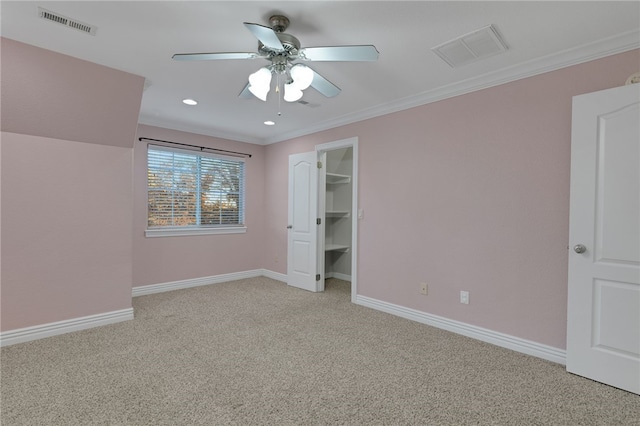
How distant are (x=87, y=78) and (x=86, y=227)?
1403 mm

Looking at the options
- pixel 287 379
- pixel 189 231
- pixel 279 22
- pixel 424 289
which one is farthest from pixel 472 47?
pixel 189 231

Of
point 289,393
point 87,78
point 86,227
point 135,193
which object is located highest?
point 87,78

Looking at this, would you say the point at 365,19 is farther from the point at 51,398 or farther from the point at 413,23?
the point at 51,398

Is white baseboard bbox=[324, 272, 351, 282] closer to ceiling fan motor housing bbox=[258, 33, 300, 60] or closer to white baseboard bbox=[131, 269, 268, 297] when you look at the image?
white baseboard bbox=[131, 269, 268, 297]

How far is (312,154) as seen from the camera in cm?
466

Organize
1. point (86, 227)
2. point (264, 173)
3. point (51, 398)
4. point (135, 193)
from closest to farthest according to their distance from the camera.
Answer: point (51, 398) < point (86, 227) < point (135, 193) < point (264, 173)

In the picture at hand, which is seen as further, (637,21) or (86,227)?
(86,227)

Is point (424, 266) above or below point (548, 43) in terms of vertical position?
below

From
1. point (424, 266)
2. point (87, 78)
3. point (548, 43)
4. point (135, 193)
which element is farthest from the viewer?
point (135, 193)

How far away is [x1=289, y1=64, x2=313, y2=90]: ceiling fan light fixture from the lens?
2023 millimetres

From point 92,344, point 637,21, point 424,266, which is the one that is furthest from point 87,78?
point 637,21

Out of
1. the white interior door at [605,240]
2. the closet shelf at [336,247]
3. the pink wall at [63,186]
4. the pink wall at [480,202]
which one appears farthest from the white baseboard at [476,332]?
the pink wall at [63,186]

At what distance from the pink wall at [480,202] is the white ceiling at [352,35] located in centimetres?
22

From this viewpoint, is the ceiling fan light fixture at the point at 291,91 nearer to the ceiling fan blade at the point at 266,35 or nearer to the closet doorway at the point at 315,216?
the ceiling fan blade at the point at 266,35
